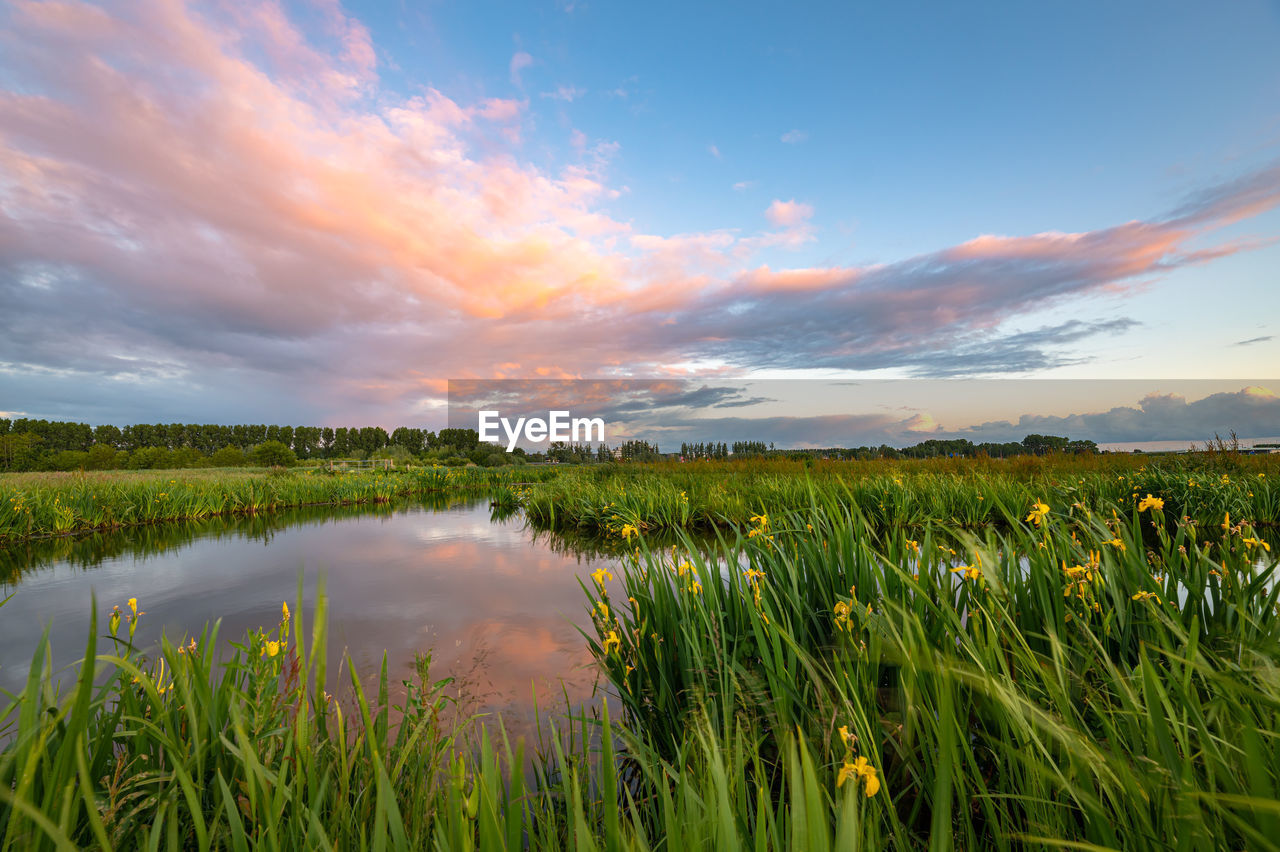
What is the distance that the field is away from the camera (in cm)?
102

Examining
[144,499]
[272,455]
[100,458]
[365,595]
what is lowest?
[365,595]

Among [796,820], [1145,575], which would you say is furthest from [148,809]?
[1145,575]

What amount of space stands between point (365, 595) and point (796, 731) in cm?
507

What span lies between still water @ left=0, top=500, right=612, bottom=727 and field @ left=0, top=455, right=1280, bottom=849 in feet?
1.74

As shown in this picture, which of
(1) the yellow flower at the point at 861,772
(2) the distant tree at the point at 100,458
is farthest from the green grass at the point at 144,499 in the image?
(2) the distant tree at the point at 100,458

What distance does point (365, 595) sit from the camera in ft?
17.9

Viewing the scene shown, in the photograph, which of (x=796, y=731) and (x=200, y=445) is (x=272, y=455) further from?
(x=796, y=731)

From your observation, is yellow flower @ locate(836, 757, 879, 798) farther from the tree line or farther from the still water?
the tree line

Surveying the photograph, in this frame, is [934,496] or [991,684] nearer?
[991,684]

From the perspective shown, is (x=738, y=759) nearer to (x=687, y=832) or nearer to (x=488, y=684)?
(x=687, y=832)

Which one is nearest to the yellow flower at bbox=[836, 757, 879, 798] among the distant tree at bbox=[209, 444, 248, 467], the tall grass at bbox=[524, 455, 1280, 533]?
the tall grass at bbox=[524, 455, 1280, 533]

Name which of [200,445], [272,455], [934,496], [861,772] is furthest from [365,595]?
[200,445]

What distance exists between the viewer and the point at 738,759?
3.74 ft

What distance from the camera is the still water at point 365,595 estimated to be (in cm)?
344
